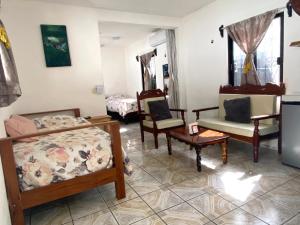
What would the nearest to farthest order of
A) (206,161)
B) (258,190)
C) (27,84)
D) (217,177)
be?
(258,190) < (217,177) < (206,161) < (27,84)

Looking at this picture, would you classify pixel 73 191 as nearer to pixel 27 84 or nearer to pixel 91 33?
pixel 27 84

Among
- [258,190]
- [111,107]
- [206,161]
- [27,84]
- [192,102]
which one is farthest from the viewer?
[111,107]

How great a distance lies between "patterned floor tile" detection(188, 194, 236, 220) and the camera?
177 centimetres

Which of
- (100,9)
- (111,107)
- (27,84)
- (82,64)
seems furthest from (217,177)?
(111,107)

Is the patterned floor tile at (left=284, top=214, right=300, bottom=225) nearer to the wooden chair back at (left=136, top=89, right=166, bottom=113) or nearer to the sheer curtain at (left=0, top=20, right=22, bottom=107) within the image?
the sheer curtain at (left=0, top=20, right=22, bottom=107)

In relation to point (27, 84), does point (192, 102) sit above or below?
below

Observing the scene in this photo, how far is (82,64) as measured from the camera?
12.2 feet

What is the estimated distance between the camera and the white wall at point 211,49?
9.18ft

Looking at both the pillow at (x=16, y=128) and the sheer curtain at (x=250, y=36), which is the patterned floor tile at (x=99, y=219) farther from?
the sheer curtain at (x=250, y=36)

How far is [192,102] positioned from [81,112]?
7.75 ft

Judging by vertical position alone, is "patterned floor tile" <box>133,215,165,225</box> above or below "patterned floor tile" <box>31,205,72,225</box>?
above

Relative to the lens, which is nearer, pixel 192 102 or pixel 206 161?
pixel 206 161

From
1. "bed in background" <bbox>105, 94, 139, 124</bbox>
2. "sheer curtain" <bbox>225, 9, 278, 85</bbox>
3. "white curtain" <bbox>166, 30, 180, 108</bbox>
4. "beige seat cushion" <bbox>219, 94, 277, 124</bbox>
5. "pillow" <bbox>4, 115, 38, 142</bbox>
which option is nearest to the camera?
"pillow" <bbox>4, 115, 38, 142</bbox>

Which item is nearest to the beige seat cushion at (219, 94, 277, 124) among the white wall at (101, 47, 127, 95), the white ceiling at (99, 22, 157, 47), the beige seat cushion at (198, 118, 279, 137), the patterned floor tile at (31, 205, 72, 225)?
the beige seat cushion at (198, 118, 279, 137)
